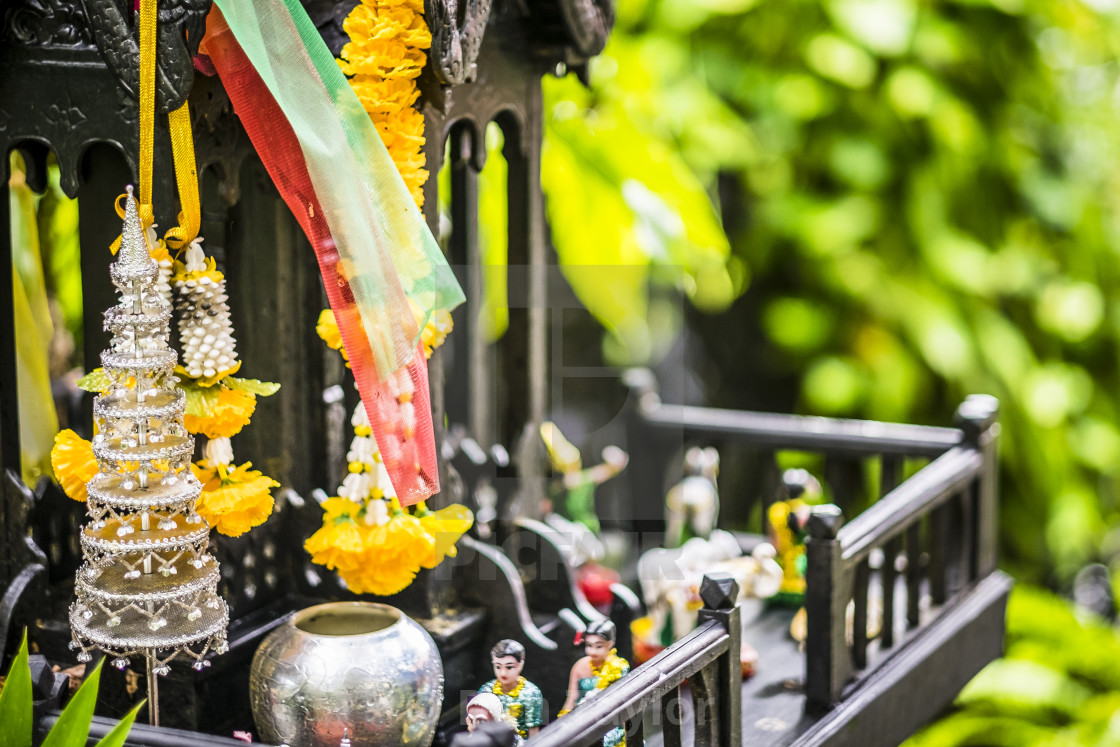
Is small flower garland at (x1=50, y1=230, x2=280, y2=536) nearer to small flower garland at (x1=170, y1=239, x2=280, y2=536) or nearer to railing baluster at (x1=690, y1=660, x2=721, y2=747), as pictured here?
small flower garland at (x1=170, y1=239, x2=280, y2=536)

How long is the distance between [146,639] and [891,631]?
1.20 metres

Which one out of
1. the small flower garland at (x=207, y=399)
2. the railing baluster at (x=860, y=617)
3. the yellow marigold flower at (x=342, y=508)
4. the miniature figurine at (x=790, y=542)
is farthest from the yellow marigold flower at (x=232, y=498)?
the miniature figurine at (x=790, y=542)

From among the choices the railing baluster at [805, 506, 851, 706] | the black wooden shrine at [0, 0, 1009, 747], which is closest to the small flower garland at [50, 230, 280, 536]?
the black wooden shrine at [0, 0, 1009, 747]

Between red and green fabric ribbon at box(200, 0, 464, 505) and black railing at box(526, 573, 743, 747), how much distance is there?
1.09 ft

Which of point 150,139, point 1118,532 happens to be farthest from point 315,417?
point 1118,532

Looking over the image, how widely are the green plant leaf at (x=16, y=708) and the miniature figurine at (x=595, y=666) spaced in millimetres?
645

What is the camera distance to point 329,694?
4.88 feet

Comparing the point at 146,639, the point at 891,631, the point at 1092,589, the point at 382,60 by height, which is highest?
the point at 382,60

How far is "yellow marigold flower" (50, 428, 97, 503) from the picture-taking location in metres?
1.47

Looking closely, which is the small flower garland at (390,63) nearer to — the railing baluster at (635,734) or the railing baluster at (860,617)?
the railing baluster at (635,734)

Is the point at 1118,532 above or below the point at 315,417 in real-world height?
below

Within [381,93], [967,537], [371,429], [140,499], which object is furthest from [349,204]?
[967,537]

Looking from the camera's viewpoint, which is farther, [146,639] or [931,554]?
[931,554]

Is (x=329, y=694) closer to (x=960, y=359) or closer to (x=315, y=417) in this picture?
(x=315, y=417)
